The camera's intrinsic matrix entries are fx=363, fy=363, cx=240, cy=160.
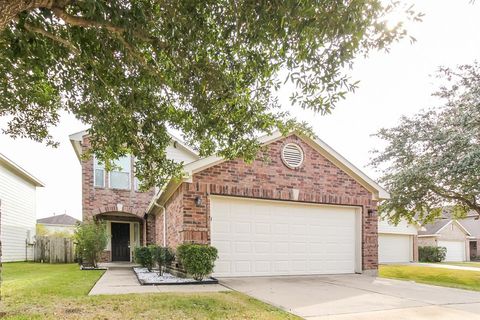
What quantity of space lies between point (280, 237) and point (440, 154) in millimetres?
8548

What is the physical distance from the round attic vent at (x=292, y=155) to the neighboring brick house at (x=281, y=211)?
1.3 inches

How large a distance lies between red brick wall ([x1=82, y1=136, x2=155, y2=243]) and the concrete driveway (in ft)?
32.1

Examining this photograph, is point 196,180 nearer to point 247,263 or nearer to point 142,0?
point 247,263

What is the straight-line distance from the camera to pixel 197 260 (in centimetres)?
873

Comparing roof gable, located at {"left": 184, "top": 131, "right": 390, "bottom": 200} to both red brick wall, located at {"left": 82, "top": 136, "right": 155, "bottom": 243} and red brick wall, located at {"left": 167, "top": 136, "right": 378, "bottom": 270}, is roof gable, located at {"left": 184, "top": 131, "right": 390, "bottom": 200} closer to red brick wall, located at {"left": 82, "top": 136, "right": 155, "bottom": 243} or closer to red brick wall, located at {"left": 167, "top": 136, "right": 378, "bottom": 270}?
red brick wall, located at {"left": 167, "top": 136, "right": 378, "bottom": 270}

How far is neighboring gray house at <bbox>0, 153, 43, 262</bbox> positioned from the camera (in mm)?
19047

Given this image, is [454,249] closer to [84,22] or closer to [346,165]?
[346,165]

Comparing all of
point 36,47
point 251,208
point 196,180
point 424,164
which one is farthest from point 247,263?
point 424,164

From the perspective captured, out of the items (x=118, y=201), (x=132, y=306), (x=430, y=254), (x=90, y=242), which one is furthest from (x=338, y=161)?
(x=430, y=254)

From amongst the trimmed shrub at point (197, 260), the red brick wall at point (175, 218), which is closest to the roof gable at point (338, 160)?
the red brick wall at point (175, 218)

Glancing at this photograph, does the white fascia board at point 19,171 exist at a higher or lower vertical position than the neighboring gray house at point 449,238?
higher

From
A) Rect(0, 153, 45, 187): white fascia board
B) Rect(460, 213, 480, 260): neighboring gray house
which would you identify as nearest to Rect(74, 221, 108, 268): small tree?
Rect(0, 153, 45, 187): white fascia board

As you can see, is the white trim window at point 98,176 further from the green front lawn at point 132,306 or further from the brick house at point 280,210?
the green front lawn at point 132,306

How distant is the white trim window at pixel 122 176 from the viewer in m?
17.9
